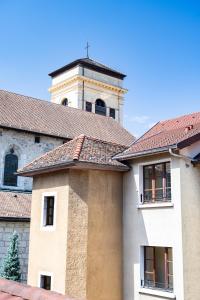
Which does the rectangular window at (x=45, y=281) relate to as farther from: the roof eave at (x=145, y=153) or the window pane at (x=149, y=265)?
the roof eave at (x=145, y=153)

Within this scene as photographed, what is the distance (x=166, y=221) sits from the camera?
12.3 m

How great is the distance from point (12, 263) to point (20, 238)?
5.59 ft

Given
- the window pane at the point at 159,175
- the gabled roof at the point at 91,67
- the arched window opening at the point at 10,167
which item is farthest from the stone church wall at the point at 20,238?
the gabled roof at the point at 91,67

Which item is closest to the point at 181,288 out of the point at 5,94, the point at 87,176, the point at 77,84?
the point at 87,176

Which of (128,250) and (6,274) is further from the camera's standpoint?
(6,274)

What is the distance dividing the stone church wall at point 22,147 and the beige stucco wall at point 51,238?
397 inches

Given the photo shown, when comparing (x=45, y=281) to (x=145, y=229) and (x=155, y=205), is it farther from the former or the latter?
(x=155, y=205)

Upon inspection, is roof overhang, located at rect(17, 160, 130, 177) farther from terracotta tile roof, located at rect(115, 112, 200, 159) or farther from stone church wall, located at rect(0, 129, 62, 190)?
stone church wall, located at rect(0, 129, 62, 190)

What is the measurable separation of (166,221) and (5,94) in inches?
747

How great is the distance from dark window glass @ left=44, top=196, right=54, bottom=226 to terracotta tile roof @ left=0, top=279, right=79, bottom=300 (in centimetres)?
984

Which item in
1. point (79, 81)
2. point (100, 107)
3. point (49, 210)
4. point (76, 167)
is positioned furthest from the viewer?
point (100, 107)

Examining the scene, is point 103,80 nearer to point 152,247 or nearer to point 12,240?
point 12,240

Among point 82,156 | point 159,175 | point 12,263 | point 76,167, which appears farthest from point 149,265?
point 12,263

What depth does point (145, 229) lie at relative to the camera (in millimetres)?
13031
